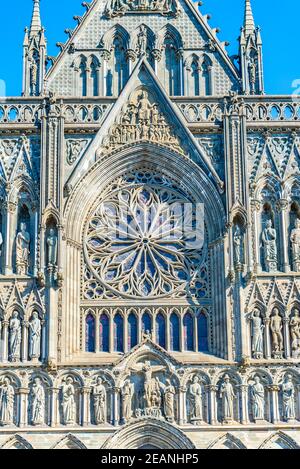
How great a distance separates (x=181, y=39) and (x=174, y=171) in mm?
4137

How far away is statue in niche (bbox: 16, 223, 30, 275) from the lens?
30500mm

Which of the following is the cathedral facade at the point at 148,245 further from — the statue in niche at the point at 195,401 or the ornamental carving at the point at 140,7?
the ornamental carving at the point at 140,7

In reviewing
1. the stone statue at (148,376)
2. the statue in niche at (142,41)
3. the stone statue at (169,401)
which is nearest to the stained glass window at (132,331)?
the stone statue at (148,376)

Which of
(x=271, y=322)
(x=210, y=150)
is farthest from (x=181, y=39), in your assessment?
(x=271, y=322)

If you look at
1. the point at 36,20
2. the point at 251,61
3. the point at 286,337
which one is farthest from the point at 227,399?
the point at 36,20

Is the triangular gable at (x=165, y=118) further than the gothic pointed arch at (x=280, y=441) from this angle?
Yes

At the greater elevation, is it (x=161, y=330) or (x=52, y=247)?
(x=52, y=247)

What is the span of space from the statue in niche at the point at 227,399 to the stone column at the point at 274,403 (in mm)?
892

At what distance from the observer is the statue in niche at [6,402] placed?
95.0ft

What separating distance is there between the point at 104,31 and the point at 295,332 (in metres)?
10.0

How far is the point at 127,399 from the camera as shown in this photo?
2911cm

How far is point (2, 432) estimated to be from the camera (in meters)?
28.8

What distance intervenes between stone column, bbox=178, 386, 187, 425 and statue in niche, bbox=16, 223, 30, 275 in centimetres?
494

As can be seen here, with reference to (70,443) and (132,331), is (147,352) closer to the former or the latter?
(132,331)
